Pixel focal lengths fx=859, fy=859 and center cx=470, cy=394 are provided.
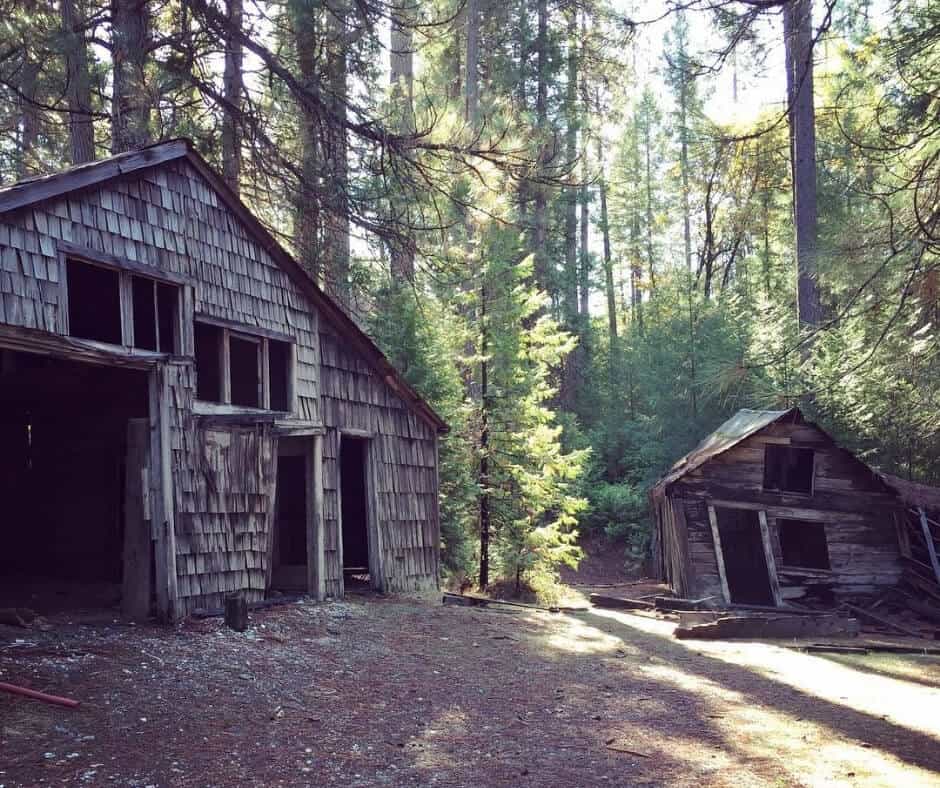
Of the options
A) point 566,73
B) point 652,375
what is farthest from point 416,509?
point 566,73

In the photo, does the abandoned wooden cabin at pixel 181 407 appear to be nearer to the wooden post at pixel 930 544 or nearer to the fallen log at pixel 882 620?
the fallen log at pixel 882 620

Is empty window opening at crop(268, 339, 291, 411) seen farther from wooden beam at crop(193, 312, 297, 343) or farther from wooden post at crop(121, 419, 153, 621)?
wooden post at crop(121, 419, 153, 621)

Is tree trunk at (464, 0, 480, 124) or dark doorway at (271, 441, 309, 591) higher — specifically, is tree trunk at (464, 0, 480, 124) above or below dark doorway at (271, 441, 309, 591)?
above

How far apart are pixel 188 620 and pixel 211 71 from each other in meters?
10.4

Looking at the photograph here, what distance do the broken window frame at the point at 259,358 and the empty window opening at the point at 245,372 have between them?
0.39ft

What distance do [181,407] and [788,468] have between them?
47.7 ft

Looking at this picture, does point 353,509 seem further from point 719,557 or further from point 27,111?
point 27,111

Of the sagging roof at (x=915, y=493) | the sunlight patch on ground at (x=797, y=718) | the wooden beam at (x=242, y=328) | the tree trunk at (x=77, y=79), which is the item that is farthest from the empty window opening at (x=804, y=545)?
the tree trunk at (x=77, y=79)

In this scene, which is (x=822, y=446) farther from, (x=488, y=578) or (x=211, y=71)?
(x=211, y=71)

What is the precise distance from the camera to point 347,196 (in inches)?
563

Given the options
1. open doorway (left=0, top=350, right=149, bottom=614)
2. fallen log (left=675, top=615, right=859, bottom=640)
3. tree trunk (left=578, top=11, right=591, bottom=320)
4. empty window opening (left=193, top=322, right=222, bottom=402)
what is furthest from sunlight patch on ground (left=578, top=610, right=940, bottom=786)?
tree trunk (left=578, top=11, right=591, bottom=320)

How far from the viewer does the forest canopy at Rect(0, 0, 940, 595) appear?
11.5m

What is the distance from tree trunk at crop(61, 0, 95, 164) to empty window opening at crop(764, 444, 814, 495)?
1479 centimetres

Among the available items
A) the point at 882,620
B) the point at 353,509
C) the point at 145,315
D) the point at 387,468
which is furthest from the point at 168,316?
the point at 882,620
